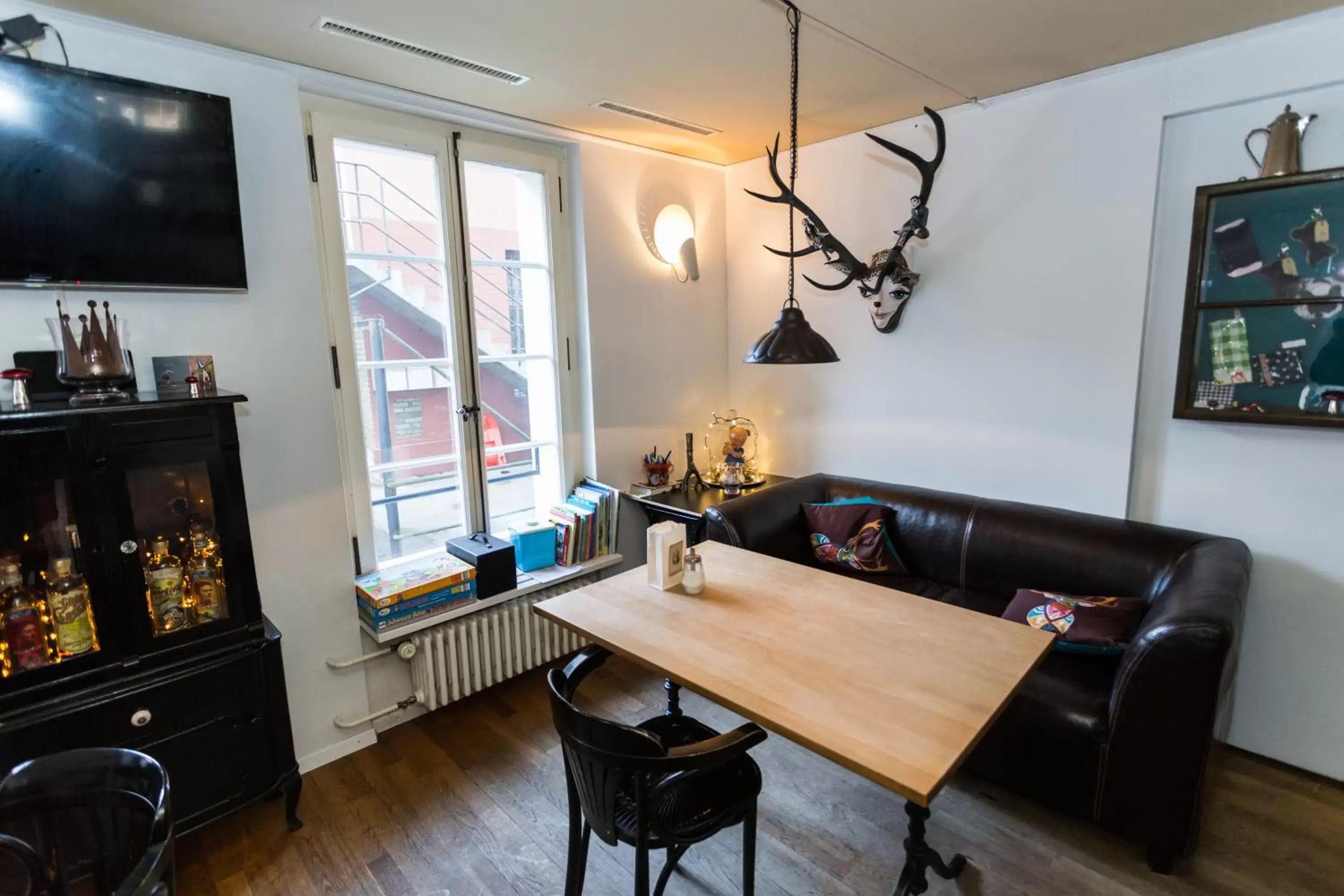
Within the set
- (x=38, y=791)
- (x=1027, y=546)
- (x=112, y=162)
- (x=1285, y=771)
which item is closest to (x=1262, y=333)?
(x=1027, y=546)

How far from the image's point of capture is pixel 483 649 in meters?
2.84

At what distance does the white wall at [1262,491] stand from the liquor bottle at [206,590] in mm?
3416

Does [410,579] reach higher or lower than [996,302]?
lower

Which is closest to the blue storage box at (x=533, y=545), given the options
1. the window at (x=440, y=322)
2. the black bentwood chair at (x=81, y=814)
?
the window at (x=440, y=322)

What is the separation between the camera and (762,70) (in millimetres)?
2369

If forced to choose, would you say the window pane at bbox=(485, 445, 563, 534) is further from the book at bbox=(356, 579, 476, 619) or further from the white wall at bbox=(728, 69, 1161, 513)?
the white wall at bbox=(728, 69, 1161, 513)

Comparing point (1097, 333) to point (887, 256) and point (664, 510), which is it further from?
point (664, 510)

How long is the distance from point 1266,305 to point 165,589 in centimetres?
373

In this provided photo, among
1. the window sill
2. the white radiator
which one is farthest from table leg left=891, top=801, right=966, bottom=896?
the window sill

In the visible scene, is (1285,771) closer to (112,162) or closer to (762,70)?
(762,70)

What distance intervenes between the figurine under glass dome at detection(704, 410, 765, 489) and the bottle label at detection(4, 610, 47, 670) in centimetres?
272

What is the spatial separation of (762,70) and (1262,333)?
201cm

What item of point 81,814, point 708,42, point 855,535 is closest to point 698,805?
point 81,814

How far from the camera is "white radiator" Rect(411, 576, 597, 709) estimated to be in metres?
2.69
